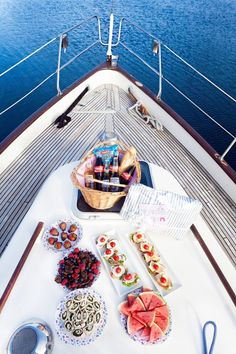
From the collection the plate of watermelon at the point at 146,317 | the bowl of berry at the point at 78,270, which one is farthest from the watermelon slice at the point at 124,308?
the bowl of berry at the point at 78,270

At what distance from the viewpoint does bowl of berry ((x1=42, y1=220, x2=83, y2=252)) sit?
5.90 feet

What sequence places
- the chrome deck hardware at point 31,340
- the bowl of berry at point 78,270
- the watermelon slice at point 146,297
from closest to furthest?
the chrome deck hardware at point 31,340
the watermelon slice at point 146,297
the bowl of berry at point 78,270

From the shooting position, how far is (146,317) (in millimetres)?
1442

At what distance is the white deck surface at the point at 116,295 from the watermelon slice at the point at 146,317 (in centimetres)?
12

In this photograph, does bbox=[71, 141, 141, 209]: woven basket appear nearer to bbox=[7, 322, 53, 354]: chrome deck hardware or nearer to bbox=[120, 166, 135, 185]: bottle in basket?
bbox=[120, 166, 135, 185]: bottle in basket

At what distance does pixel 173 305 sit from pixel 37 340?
0.78m

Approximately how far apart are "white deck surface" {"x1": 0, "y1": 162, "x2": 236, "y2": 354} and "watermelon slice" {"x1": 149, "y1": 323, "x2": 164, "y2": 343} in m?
0.05

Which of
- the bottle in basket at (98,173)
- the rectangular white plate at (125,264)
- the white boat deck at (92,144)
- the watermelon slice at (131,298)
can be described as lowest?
the watermelon slice at (131,298)

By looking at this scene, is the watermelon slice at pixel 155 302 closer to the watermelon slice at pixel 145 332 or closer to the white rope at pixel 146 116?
the watermelon slice at pixel 145 332

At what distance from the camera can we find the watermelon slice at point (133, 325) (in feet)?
4.73

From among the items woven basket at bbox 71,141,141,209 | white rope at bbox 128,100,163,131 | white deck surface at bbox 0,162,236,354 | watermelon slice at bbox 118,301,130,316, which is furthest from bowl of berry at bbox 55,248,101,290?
white rope at bbox 128,100,163,131

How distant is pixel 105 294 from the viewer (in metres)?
1.62

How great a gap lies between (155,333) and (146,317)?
0.09 meters

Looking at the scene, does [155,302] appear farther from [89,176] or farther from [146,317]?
[89,176]
